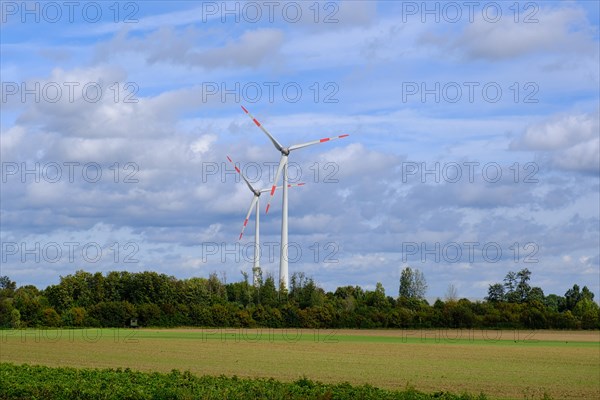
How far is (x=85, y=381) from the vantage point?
3225 cm

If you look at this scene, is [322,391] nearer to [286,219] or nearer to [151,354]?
[151,354]

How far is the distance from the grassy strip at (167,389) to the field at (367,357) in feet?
22.2

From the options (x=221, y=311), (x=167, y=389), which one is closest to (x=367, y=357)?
(x=167, y=389)

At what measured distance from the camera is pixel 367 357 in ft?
223

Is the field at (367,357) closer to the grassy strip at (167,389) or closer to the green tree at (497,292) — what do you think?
the grassy strip at (167,389)

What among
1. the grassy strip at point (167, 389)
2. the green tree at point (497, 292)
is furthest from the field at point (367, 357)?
the green tree at point (497, 292)

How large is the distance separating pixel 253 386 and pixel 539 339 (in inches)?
3120

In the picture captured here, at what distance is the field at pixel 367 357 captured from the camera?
4709cm

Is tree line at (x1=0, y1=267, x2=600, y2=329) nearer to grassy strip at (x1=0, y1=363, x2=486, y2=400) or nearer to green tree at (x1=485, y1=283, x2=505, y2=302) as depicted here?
green tree at (x1=485, y1=283, x2=505, y2=302)

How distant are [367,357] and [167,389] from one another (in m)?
39.9

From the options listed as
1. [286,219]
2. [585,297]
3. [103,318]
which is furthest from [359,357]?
[585,297]

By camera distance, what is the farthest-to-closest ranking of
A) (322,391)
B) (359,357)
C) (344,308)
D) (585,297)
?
1. (585,297)
2. (344,308)
3. (359,357)
4. (322,391)

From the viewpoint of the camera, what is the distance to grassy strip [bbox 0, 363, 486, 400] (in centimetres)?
2848

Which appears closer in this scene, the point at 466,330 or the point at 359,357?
the point at 359,357
